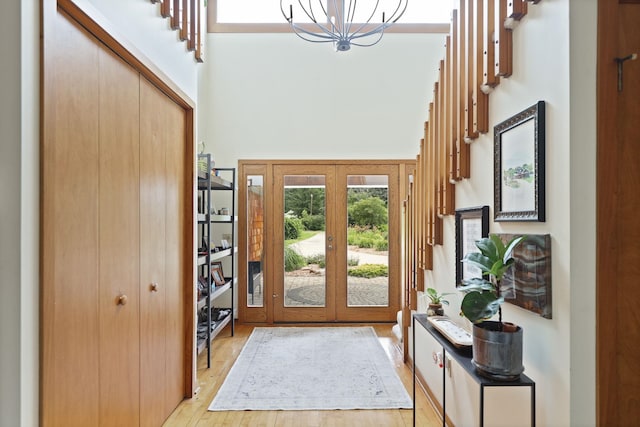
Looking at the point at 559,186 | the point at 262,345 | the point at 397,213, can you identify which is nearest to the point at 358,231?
the point at 397,213

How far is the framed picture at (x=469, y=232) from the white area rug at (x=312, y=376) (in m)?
1.06

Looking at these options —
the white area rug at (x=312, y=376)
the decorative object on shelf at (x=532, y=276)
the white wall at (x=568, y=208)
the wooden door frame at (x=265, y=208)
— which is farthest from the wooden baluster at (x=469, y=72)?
the wooden door frame at (x=265, y=208)

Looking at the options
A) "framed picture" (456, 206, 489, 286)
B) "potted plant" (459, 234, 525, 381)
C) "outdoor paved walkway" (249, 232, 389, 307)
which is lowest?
"outdoor paved walkway" (249, 232, 389, 307)

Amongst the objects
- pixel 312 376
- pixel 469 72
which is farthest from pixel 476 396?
pixel 469 72

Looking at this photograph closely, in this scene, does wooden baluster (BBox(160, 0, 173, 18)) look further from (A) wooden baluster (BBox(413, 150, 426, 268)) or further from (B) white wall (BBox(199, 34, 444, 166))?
(B) white wall (BBox(199, 34, 444, 166))

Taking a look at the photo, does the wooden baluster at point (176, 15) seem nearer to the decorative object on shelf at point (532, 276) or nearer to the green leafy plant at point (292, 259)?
the decorative object on shelf at point (532, 276)

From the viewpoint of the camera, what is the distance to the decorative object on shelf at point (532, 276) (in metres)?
1.37

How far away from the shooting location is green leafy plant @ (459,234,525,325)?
1394 millimetres

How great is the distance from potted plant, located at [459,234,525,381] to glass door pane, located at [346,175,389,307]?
3083 millimetres

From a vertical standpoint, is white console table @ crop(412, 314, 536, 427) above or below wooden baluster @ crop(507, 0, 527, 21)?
below

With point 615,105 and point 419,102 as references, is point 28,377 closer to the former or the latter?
point 615,105

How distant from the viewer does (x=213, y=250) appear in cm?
362

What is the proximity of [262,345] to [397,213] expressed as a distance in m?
2.20

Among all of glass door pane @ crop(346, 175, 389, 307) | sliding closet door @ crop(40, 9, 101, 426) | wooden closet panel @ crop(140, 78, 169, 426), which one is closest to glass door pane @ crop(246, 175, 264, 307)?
glass door pane @ crop(346, 175, 389, 307)
